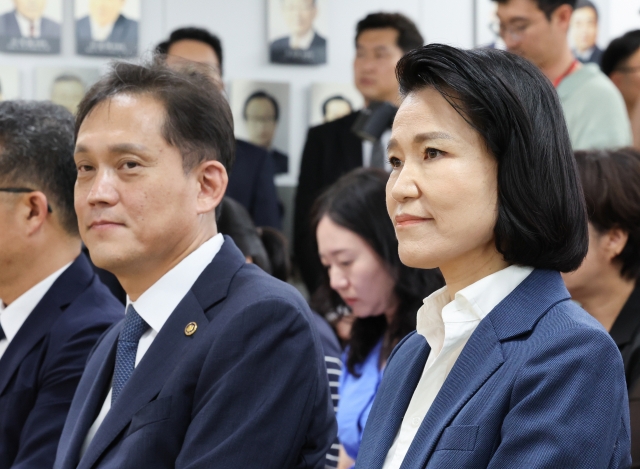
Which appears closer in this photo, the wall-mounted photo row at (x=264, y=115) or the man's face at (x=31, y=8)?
the man's face at (x=31, y=8)

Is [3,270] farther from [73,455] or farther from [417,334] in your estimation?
[417,334]

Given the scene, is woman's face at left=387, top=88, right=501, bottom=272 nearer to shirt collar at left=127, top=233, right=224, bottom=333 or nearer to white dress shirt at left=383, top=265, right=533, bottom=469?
white dress shirt at left=383, top=265, right=533, bottom=469

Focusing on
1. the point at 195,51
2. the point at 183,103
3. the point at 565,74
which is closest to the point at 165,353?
the point at 183,103

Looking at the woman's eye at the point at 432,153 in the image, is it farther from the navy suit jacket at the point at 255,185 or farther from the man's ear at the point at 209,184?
the navy suit jacket at the point at 255,185

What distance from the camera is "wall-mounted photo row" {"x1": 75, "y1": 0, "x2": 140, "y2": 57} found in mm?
4391

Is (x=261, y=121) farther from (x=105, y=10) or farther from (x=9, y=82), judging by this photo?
(x=9, y=82)

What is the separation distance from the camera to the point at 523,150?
1.40 metres

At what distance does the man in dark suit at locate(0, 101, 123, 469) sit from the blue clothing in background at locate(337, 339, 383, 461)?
0.77m

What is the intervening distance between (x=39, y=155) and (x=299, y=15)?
8.07ft

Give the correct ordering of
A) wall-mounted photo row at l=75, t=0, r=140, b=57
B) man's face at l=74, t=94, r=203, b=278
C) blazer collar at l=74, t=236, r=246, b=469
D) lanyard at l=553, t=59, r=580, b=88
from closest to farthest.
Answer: blazer collar at l=74, t=236, r=246, b=469
man's face at l=74, t=94, r=203, b=278
lanyard at l=553, t=59, r=580, b=88
wall-mounted photo row at l=75, t=0, r=140, b=57

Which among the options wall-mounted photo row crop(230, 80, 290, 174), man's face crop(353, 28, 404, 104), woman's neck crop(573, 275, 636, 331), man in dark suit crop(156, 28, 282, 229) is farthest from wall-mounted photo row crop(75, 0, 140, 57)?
woman's neck crop(573, 275, 636, 331)

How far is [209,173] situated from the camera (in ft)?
6.83

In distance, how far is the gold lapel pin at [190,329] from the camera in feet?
6.22

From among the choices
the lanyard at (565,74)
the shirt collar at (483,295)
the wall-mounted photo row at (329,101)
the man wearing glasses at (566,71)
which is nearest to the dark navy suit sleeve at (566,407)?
the shirt collar at (483,295)
